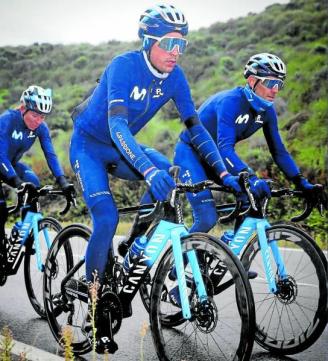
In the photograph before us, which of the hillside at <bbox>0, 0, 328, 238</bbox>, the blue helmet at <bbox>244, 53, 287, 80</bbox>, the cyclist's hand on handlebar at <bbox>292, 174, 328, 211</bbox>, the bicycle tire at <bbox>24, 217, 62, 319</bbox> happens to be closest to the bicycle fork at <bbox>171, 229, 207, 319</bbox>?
the cyclist's hand on handlebar at <bbox>292, 174, 328, 211</bbox>

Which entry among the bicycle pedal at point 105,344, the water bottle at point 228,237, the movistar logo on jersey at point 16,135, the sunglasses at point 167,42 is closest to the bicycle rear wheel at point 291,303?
the water bottle at point 228,237

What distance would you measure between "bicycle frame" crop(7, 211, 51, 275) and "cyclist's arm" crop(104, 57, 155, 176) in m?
1.86

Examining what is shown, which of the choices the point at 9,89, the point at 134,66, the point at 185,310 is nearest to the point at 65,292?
the point at 185,310

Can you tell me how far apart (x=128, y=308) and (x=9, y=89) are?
21.8ft

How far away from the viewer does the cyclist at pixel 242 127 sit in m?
4.43

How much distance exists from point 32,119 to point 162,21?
7.70ft

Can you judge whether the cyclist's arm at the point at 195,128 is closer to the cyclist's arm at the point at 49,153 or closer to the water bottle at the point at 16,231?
the cyclist's arm at the point at 49,153

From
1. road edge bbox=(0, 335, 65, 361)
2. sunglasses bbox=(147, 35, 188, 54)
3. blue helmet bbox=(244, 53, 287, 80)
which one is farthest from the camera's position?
blue helmet bbox=(244, 53, 287, 80)

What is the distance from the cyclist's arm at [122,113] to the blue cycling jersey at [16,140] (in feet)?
6.69

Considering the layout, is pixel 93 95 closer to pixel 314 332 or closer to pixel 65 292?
pixel 65 292

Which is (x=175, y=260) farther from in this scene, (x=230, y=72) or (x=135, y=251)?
(x=230, y=72)

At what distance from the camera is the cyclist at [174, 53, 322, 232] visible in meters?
4.43

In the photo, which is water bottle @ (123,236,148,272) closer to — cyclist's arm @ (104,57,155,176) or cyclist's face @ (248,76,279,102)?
cyclist's arm @ (104,57,155,176)

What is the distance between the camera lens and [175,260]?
10.2 feet
